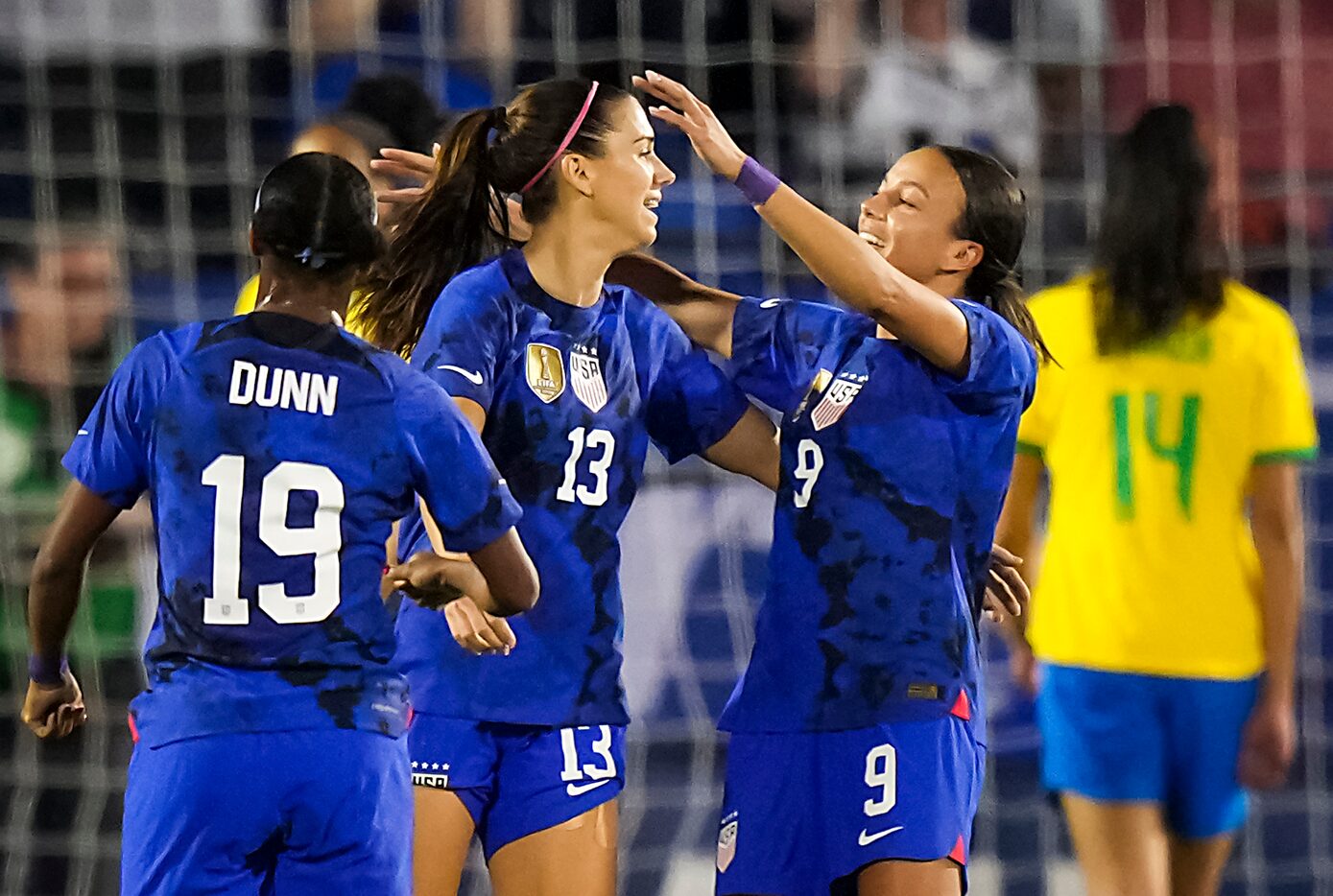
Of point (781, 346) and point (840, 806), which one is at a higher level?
point (781, 346)

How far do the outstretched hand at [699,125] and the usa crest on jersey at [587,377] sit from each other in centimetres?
36

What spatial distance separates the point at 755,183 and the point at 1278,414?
A: 1.69 meters

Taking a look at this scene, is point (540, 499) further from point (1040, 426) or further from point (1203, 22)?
point (1203, 22)

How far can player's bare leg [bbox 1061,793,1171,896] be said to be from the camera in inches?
162

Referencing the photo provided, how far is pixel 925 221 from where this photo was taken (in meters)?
3.24

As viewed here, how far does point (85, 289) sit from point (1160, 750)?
124 inches

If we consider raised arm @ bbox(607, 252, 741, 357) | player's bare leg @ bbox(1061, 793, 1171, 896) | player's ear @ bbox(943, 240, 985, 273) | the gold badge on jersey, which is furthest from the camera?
player's bare leg @ bbox(1061, 793, 1171, 896)

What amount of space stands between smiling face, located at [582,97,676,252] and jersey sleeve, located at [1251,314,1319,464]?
64.9 inches

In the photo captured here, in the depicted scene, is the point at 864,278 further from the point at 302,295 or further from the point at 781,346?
the point at 302,295

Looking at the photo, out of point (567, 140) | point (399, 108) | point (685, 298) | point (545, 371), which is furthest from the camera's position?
point (399, 108)

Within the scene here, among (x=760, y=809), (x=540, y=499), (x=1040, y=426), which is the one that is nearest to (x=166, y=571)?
(x=540, y=499)

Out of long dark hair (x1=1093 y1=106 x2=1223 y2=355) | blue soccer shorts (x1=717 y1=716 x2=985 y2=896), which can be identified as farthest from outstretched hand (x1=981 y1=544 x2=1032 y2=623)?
long dark hair (x1=1093 y1=106 x2=1223 y2=355)

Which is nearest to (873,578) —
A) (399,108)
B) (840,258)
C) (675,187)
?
(840,258)

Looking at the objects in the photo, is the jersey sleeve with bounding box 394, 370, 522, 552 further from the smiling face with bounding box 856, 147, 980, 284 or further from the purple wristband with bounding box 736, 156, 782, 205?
the smiling face with bounding box 856, 147, 980, 284
